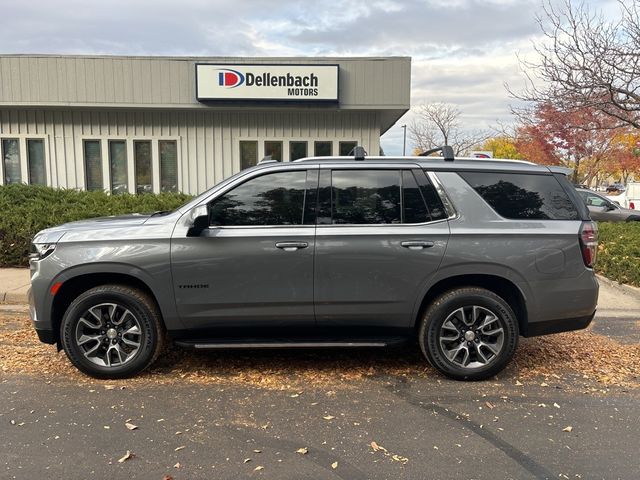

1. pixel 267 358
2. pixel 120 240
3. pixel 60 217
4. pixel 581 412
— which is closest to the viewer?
pixel 581 412

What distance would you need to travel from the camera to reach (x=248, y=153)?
45.3 ft

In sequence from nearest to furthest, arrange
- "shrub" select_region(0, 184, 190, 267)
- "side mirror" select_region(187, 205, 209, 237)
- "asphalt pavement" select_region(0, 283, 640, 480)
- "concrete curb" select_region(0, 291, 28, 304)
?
"asphalt pavement" select_region(0, 283, 640, 480) < "side mirror" select_region(187, 205, 209, 237) < "concrete curb" select_region(0, 291, 28, 304) < "shrub" select_region(0, 184, 190, 267)

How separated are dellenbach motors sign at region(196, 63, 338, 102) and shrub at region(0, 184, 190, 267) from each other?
2.91 metres

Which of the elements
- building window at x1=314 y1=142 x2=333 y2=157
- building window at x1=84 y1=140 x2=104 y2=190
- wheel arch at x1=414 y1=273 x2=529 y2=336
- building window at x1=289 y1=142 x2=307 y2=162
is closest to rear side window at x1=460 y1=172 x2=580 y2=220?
wheel arch at x1=414 y1=273 x2=529 y2=336

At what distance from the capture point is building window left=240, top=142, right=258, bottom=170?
45.0 feet

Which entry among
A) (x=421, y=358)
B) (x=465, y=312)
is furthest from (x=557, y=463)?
(x=421, y=358)

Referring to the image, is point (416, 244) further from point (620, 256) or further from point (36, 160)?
point (36, 160)

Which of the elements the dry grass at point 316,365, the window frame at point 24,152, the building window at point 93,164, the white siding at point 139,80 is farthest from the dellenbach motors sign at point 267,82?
the dry grass at point 316,365

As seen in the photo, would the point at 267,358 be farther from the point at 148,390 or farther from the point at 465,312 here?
the point at 465,312

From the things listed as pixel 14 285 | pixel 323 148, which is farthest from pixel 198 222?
pixel 323 148

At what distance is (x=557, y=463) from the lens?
322cm

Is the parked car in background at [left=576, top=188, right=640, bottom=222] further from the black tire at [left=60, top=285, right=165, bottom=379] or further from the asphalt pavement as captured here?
the black tire at [left=60, top=285, right=165, bottom=379]

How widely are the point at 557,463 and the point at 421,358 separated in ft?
6.46

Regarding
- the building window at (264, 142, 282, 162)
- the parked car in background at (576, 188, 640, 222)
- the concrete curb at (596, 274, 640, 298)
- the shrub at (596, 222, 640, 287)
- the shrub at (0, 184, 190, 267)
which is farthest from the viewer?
the parked car in background at (576, 188, 640, 222)
